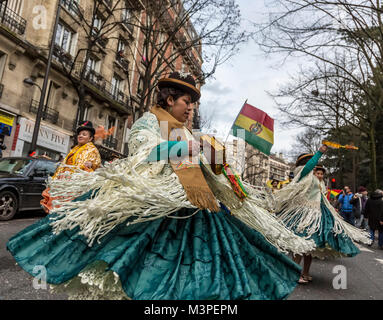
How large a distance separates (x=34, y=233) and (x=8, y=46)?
1525 cm

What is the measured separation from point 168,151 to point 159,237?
1.63 ft

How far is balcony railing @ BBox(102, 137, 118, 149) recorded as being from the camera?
74.6ft

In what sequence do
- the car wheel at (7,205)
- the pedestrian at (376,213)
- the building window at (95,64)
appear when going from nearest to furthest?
the car wheel at (7,205)
the pedestrian at (376,213)
the building window at (95,64)

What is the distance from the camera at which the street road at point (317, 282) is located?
3.09 m

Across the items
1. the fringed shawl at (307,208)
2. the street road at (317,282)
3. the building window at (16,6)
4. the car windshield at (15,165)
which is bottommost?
the street road at (317,282)

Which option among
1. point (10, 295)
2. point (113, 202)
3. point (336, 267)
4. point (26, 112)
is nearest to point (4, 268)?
point (10, 295)

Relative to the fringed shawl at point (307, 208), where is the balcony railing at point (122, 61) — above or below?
above

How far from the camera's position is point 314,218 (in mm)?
4469

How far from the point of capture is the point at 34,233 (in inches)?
70.9

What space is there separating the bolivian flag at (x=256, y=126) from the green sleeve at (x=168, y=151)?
5.46 ft

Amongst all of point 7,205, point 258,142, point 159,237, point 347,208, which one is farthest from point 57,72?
point 159,237

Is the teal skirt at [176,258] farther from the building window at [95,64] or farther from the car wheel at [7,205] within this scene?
the building window at [95,64]

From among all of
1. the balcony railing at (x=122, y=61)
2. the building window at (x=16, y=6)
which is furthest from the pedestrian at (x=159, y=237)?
the balcony railing at (x=122, y=61)

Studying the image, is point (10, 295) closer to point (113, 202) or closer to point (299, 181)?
point (113, 202)
